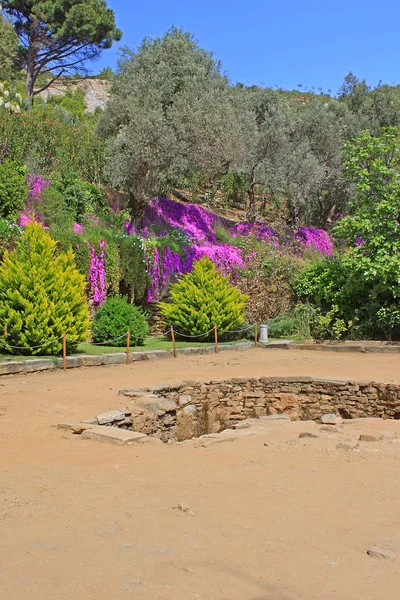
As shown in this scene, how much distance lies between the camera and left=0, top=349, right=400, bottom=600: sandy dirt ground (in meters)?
3.54

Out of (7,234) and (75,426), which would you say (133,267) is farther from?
(75,426)

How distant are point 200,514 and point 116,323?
11.5 meters

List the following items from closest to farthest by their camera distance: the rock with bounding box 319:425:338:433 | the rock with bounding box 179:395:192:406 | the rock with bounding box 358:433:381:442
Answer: the rock with bounding box 358:433:381:442, the rock with bounding box 319:425:338:433, the rock with bounding box 179:395:192:406

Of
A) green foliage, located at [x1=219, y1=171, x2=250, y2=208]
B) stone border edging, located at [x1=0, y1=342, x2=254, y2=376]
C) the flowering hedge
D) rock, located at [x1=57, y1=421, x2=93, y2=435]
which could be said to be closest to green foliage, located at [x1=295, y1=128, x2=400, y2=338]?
the flowering hedge

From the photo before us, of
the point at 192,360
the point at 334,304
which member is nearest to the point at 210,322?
the point at 192,360

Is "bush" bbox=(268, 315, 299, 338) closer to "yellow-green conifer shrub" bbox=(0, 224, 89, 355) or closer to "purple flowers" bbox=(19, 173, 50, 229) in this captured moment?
"yellow-green conifer shrub" bbox=(0, 224, 89, 355)

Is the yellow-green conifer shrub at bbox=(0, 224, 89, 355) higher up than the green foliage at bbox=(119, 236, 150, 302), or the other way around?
the green foliage at bbox=(119, 236, 150, 302)

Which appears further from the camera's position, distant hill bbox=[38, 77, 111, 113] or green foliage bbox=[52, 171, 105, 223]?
distant hill bbox=[38, 77, 111, 113]

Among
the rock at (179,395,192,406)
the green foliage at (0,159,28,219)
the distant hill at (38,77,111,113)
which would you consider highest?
the distant hill at (38,77,111,113)

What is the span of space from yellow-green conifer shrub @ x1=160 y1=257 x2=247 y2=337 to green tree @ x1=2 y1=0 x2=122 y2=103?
66.8 ft

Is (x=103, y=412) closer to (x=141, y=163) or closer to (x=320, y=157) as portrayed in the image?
(x=141, y=163)

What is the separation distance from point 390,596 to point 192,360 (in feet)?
37.9

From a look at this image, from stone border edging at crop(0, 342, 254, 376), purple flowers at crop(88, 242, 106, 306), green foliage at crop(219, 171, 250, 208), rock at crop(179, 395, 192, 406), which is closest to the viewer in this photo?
rock at crop(179, 395, 192, 406)

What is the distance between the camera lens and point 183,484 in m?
5.55
